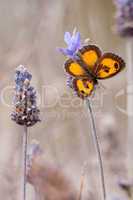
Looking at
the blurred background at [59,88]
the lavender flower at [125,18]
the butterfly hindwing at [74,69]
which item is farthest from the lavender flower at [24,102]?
the blurred background at [59,88]

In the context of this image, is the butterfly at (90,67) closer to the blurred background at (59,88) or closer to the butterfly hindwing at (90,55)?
the butterfly hindwing at (90,55)

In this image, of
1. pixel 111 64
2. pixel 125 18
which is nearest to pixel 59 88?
pixel 125 18

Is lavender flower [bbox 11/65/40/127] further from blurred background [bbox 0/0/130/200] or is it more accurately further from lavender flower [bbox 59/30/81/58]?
blurred background [bbox 0/0/130/200]

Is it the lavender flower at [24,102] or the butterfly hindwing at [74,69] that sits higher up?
the butterfly hindwing at [74,69]

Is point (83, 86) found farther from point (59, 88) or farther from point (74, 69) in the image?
point (59, 88)

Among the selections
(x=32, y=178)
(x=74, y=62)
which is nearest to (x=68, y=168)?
(x=32, y=178)

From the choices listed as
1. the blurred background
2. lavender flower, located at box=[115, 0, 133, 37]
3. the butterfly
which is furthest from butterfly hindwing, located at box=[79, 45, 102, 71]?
the blurred background

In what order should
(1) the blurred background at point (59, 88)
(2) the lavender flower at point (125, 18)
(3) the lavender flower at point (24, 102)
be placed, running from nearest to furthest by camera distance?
1. (3) the lavender flower at point (24, 102)
2. (2) the lavender flower at point (125, 18)
3. (1) the blurred background at point (59, 88)

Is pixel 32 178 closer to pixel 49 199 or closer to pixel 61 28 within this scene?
pixel 49 199
